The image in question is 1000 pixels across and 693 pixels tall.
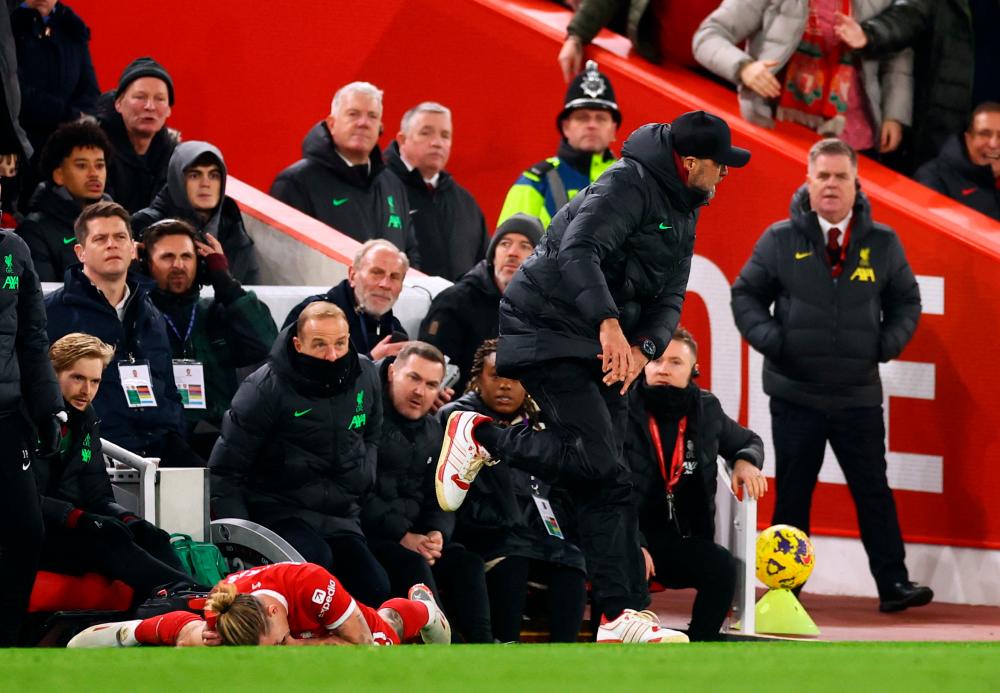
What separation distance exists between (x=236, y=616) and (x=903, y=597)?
164 inches

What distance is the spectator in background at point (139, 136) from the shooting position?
9.09 m

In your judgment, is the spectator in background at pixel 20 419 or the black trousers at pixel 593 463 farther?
the spectator in background at pixel 20 419

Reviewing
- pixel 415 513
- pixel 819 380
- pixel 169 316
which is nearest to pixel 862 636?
pixel 819 380

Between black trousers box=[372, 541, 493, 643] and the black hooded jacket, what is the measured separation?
265cm

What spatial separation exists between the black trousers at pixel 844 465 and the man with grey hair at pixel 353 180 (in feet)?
7.38

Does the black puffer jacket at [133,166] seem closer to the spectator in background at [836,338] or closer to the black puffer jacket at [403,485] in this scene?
the black puffer jacket at [403,485]

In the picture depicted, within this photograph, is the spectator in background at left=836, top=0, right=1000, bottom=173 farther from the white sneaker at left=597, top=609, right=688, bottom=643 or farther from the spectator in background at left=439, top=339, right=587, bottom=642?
the white sneaker at left=597, top=609, right=688, bottom=643

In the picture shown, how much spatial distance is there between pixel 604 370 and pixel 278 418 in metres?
1.83

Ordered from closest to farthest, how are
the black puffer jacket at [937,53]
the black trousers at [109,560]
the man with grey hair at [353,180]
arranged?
the black trousers at [109,560]
the man with grey hair at [353,180]
the black puffer jacket at [937,53]

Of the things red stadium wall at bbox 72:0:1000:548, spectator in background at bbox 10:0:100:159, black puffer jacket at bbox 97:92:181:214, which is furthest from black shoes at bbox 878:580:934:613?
spectator in background at bbox 10:0:100:159

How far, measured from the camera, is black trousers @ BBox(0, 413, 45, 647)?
6105mm

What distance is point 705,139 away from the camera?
582cm

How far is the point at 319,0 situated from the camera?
11656mm

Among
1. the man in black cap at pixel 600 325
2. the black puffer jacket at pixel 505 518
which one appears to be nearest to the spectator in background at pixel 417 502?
the black puffer jacket at pixel 505 518
